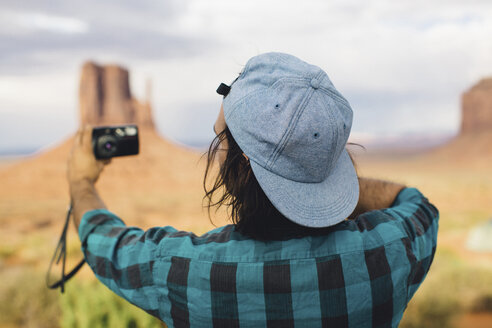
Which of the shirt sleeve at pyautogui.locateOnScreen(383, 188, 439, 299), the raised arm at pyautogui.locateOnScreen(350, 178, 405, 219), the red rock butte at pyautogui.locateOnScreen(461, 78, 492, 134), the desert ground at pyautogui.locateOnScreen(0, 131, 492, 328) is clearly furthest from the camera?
the red rock butte at pyautogui.locateOnScreen(461, 78, 492, 134)

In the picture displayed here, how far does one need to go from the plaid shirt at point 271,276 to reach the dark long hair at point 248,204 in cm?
3

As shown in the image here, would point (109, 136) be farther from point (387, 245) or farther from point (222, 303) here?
point (387, 245)

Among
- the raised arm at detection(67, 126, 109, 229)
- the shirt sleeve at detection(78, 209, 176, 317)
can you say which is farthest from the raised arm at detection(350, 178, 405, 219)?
the raised arm at detection(67, 126, 109, 229)

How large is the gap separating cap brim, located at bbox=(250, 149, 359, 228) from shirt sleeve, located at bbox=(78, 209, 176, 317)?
30 cm

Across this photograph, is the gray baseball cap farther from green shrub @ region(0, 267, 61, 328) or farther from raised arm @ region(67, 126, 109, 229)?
green shrub @ region(0, 267, 61, 328)

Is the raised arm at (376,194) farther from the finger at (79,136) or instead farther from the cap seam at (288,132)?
the finger at (79,136)

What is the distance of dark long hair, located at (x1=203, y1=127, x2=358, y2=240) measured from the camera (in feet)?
3.02

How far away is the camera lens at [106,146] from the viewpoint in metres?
1.34

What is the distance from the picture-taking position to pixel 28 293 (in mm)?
5762

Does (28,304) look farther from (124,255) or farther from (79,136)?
(124,255)

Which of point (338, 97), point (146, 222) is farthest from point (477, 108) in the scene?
point (338, 97)

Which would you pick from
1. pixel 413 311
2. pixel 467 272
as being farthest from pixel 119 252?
pixel 467 272

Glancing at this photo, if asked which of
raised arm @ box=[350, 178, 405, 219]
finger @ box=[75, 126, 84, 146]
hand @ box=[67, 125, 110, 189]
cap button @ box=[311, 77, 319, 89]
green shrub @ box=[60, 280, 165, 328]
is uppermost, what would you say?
cap button @ box=[311, 77, 319, 89]

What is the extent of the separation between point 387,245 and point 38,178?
3568 cm
